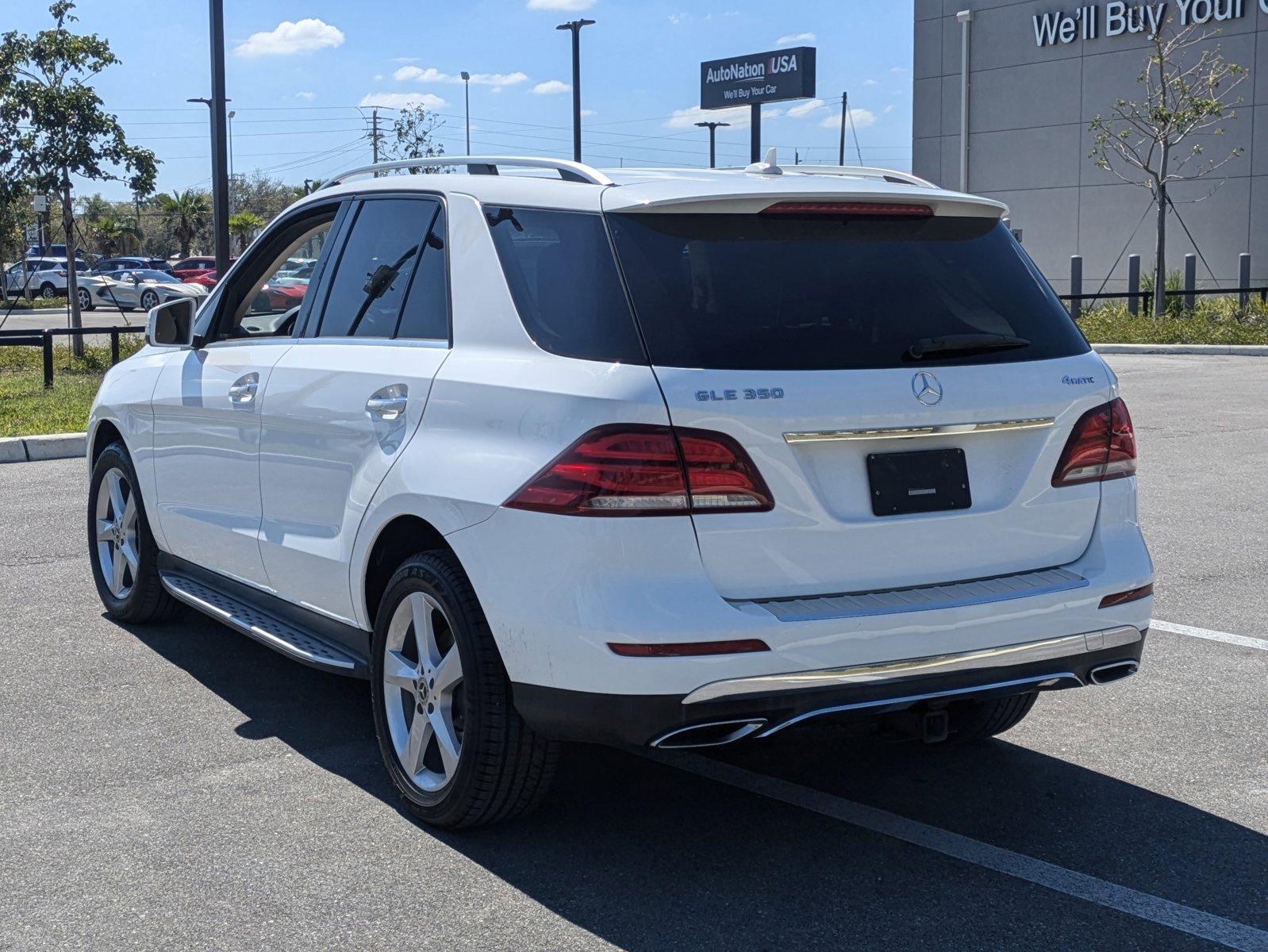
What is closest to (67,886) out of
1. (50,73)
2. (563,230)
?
(563,230)

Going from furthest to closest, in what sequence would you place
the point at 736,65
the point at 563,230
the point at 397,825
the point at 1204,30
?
the point at 736,65 → the point at 1204,30 → the point at 397,825 → the point at 563,230

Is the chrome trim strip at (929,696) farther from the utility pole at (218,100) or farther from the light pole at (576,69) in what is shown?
the light pole at (576,69)

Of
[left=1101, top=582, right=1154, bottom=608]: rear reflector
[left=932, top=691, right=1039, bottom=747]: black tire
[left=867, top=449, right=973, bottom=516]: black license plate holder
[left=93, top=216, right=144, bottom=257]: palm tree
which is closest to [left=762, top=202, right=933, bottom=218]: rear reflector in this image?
[left=867, top=449, right=973, bottom=516]: black license plate holder

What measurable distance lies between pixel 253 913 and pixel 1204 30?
33.6 metres

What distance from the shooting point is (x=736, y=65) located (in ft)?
196

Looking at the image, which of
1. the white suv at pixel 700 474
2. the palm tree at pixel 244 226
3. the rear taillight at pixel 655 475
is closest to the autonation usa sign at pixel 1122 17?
the white suv at pixel 700 474

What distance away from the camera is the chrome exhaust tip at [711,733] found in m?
3.57

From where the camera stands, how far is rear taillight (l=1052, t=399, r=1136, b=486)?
4.02m

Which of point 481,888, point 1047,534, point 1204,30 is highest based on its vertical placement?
point 1204,30

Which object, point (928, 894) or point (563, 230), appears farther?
point (563, 230)

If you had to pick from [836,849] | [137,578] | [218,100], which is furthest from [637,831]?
[218,100]

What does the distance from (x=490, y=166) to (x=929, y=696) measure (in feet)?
6.82

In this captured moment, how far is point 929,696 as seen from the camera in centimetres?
373

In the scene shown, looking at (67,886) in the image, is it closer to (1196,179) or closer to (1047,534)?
(1047,534)
